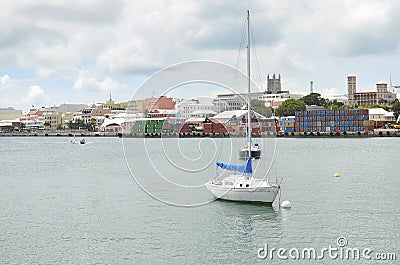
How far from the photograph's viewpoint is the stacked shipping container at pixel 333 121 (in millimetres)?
116188

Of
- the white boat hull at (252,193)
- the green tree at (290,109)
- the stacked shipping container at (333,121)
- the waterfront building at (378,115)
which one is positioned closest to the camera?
the white boat hull at (252,193)

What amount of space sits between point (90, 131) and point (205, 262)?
521ft

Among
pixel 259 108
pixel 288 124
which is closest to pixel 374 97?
pixel 288 124

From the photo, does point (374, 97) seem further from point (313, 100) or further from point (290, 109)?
point (290, 109)

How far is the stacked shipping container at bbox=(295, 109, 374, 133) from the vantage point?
116188mm

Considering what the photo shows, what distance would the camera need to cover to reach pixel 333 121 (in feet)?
398

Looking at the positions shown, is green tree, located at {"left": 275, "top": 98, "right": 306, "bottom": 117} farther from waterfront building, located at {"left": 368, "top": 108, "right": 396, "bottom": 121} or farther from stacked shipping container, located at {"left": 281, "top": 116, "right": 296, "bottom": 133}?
waterfront building, located at {"left": 368, "top": 108, "right": 396, "bottom": 121}

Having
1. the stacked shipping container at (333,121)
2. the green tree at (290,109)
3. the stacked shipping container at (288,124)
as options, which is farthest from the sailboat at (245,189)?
the green tree at (290,109)

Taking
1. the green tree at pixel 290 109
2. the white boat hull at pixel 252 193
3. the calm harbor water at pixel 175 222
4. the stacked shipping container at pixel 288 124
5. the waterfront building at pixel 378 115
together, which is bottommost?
the calm harbor water at pixel 175 222

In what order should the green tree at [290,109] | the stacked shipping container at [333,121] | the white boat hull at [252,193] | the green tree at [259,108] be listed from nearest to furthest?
1. the white boat hull at [252,193]
2. the green tree at [259,108]
3. the stacked shipping container at [333,121]
4. the green tree at [290,109]

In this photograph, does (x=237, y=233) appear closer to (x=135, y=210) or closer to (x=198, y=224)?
(x=198, y=224)

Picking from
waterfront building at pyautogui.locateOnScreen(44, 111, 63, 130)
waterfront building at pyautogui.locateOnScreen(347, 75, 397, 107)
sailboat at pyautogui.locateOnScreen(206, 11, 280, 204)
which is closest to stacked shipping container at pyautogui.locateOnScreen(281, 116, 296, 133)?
waterfront building at pyautogui.locateOnScreen(347, 75, 397, 107)

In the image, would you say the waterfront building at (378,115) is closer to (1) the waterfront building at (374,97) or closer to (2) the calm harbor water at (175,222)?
(1) the waterfront building at (374,97)

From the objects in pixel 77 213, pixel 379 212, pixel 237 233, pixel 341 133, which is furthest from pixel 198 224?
pixel 341 133
